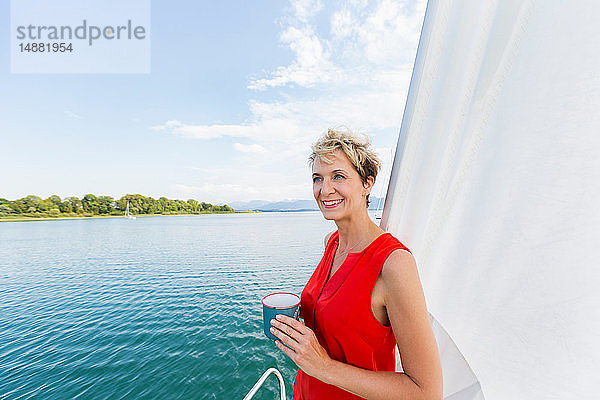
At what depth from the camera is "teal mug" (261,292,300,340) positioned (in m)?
0.95

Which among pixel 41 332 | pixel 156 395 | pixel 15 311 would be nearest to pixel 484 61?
pixel 156 395

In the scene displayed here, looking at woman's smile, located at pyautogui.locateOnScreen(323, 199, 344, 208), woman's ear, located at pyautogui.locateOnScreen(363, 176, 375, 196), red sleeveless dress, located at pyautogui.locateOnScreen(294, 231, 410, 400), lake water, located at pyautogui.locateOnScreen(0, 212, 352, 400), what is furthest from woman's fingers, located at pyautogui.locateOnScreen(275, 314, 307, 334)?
lake water, located at pyautogui.locateOnScreen(0, 212, 352, 400)

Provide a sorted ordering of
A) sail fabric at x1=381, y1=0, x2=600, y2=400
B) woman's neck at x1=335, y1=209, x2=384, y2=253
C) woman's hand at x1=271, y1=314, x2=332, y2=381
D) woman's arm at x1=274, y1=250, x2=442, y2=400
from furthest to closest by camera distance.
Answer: woman's neck at x1=335, y1=209, x2=384, y2=253 < woman's hand at x1=271, y1=314, x2=332, y2=381 < woman's arm at x1=274, y1=250, x2=442, y2=400 < sail fabric at x1=381, y1=0, x2=600, y2=400

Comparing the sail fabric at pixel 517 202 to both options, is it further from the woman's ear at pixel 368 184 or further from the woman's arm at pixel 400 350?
the woman's ear at pixel 368 184

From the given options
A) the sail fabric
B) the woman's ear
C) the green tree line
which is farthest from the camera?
the green tree line

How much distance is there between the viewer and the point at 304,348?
0.88m

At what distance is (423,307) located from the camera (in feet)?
2.55

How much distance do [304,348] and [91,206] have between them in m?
95.0

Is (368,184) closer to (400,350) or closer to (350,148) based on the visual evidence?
(350,148)

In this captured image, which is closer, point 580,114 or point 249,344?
point 580,114

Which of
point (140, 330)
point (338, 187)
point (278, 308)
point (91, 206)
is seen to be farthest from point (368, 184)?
point (91, 206)

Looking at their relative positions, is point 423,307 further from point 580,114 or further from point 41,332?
point 41,332

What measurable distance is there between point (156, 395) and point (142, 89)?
4629 cm

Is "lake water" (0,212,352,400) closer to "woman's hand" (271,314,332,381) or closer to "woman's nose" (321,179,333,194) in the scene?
"woman's hand" (271,314,332,381)
